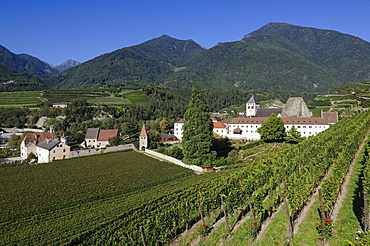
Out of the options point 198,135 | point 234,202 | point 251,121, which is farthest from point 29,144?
point 251,121

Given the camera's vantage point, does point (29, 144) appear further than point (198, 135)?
Yes

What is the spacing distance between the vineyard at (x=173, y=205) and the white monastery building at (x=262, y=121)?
1110 inches

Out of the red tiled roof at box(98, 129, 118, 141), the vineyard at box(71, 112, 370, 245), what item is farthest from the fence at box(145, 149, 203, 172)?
the vineyard at box(71, 112, 370, 245)

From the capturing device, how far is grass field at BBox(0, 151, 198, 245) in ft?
72.3

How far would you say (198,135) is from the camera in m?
45.5

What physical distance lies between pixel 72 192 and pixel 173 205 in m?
15.2

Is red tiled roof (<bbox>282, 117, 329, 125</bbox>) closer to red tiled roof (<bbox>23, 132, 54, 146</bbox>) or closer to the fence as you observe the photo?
the fence

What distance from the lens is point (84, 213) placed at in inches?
996

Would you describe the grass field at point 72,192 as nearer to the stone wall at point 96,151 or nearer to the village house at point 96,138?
the stone wall at point 96,151

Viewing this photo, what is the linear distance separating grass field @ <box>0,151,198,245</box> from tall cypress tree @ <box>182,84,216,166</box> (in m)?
3.05

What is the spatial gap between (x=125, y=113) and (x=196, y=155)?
66.1 metres

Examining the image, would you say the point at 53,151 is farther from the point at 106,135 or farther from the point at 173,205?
the point at 173,205

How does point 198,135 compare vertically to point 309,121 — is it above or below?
below

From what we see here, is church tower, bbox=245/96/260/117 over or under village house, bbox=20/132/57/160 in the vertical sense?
over
